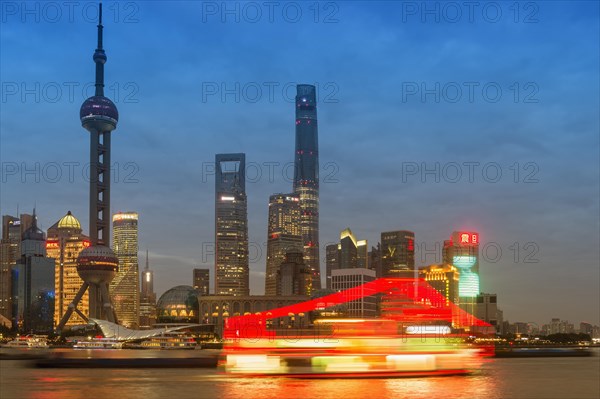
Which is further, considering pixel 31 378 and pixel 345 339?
pixel 31 378

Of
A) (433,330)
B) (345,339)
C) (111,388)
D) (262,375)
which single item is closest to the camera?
(111,388)

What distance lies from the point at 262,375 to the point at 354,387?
605 inches

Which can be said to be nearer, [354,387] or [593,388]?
[354,387]

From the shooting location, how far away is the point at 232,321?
244ft

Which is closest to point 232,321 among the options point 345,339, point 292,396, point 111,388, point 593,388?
point 345,339

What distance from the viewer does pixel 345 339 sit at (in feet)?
210

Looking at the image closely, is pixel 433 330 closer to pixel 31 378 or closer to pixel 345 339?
pixel 345 339

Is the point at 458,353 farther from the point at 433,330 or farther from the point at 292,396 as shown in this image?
the point at 292,396

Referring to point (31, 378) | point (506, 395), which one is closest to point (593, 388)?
point (506, 395)

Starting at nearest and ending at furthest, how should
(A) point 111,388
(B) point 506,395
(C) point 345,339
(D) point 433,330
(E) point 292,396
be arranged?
(E) point 292,396, (B) point 506,395, (A) point 111,388, (C) point 345,339, (D) point 433,330

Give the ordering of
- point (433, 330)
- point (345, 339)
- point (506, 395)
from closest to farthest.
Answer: point (506, 395), point (345, 339), point (433, 330)

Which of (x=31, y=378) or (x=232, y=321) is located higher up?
(x=232, y=321)

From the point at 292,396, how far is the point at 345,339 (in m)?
16.4

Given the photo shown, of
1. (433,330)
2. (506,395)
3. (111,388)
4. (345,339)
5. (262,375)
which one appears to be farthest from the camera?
(433,330)
